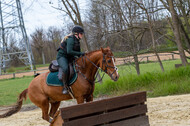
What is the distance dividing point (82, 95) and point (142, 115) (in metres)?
1.40

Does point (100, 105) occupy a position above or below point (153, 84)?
above

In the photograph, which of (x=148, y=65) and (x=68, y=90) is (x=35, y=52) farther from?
(x=68, y=90)

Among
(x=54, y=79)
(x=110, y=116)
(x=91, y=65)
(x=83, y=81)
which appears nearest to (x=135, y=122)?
(x=110, y=116)

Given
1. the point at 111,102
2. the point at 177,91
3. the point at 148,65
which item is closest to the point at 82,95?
the point at 111,102

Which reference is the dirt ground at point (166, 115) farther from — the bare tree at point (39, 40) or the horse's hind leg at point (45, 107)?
the bare tree at point (39, 40)

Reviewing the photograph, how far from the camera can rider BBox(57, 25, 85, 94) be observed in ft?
17.0

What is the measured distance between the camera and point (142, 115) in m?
4.67

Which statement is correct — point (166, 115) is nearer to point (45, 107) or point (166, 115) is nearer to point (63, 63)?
point (63, 63)

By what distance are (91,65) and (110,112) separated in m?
1.45

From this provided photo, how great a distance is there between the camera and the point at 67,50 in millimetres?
5184

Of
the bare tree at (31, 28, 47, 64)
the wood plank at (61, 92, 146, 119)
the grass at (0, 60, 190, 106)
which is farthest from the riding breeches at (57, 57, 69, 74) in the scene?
the bare tree at (31, 28, 47, 64)

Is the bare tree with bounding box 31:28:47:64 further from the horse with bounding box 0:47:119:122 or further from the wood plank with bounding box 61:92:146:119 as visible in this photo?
the wood plank with bounding box 61:92:146:119

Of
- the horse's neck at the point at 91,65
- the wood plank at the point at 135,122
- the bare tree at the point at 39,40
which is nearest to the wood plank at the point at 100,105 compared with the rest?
the wood plank at the point at 135,122

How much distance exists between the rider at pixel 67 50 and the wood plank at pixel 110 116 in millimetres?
1368
